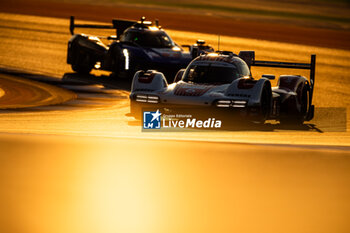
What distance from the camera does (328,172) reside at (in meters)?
8.28

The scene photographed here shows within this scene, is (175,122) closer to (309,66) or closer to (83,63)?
(309,66)

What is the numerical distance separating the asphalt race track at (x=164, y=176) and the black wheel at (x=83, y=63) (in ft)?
24.8

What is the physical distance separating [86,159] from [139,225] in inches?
98.4

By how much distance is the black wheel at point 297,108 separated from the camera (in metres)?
14.1

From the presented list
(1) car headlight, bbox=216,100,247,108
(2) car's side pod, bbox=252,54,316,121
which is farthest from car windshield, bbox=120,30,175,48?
(1) car headlight, bbox=216,100,247,108

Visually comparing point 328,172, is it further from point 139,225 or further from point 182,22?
point 182,22

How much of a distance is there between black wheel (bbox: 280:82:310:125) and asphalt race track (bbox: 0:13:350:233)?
248 millimetres

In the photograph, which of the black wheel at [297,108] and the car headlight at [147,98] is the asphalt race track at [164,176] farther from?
the car headlight at [147,98]

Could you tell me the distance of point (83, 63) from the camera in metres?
22.1

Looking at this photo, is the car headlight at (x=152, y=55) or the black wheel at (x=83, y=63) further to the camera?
the black wheel at (x=83, y=63)

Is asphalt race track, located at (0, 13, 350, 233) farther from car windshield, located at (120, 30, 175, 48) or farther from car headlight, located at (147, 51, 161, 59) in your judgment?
car windshield, located at (120, 30, 175, 48)

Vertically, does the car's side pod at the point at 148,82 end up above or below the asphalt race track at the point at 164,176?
above

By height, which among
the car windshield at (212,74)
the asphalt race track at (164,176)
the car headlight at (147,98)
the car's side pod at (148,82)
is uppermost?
the car windshield at (212,74)

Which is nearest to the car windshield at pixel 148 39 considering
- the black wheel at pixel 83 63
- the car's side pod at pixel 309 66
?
the black wheel at pixel 83 63
